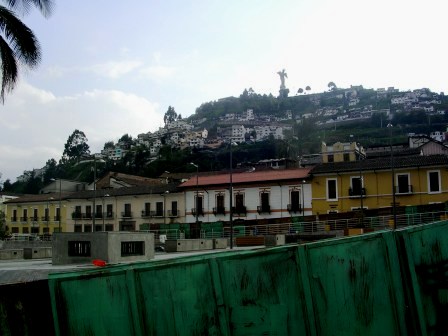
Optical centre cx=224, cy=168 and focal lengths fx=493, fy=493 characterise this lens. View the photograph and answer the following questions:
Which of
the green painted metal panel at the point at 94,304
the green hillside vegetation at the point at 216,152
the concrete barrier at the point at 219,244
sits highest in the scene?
the green hillside vegetation at the point at 216,152

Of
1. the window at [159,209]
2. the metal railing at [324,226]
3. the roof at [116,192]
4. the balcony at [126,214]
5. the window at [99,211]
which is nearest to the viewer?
the metal railing at [324,226]

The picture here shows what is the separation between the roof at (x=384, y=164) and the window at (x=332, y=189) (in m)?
1.13

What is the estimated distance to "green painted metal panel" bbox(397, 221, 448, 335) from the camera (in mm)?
5941

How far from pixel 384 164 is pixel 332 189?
18.6 ft

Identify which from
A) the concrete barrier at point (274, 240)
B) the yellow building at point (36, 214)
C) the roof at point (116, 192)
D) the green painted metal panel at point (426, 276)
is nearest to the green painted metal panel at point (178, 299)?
the green painted metal panel at point (426, 276)

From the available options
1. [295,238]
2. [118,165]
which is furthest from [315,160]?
[118,165]

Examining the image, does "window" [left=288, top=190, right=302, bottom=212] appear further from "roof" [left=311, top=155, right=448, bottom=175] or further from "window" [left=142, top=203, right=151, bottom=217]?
"window" [left=142, top=203, right=151, bottom=217]

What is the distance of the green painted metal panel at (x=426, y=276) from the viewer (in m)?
5.94

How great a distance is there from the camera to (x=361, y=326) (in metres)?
5.90

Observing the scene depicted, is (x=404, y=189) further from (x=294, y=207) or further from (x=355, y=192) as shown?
(x=294, y=207)

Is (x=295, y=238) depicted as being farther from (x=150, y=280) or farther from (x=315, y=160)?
(x=315, y=160)

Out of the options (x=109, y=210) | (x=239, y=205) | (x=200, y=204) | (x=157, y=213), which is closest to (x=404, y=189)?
(x=239, y=205)

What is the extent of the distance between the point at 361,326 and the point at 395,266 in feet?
2.73

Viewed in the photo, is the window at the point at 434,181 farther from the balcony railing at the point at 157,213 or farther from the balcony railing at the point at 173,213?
the balcony railing at the point at 157,213
